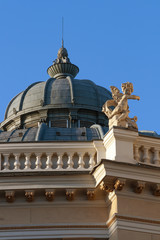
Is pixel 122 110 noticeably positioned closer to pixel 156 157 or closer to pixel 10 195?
pixel 156 157

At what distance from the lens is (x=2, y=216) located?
25.4 m

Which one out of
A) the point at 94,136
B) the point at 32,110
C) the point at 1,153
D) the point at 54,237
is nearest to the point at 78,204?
the point at 54,237

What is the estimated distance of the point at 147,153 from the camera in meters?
26.3

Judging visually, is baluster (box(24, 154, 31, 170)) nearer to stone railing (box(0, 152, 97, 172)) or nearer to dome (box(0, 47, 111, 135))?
stone railing (box(0, 152, 97, 172))

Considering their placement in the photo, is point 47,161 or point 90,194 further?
point 47,161

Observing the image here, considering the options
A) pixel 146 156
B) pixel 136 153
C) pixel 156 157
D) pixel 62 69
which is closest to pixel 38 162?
pixel 136 153

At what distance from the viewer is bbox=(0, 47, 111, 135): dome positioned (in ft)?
131

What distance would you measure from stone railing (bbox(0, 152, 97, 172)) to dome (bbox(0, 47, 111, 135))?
41.0 ft

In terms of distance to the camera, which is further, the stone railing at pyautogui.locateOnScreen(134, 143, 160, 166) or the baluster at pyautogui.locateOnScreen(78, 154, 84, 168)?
the baluster at pyautogui.locateOnScreen(78, 154, 84, 168)

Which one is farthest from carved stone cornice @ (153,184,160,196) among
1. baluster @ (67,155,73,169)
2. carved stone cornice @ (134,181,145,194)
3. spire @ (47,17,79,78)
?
spire @ (47,17,79,78)

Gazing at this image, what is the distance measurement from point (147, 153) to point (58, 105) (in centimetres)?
1450

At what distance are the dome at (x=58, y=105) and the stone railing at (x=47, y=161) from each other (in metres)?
12.5

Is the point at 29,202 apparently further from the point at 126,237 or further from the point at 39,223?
the point at 126,237

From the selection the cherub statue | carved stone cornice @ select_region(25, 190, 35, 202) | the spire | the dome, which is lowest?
carved stone cornice @ select_region(25, 190, 35, 202)
